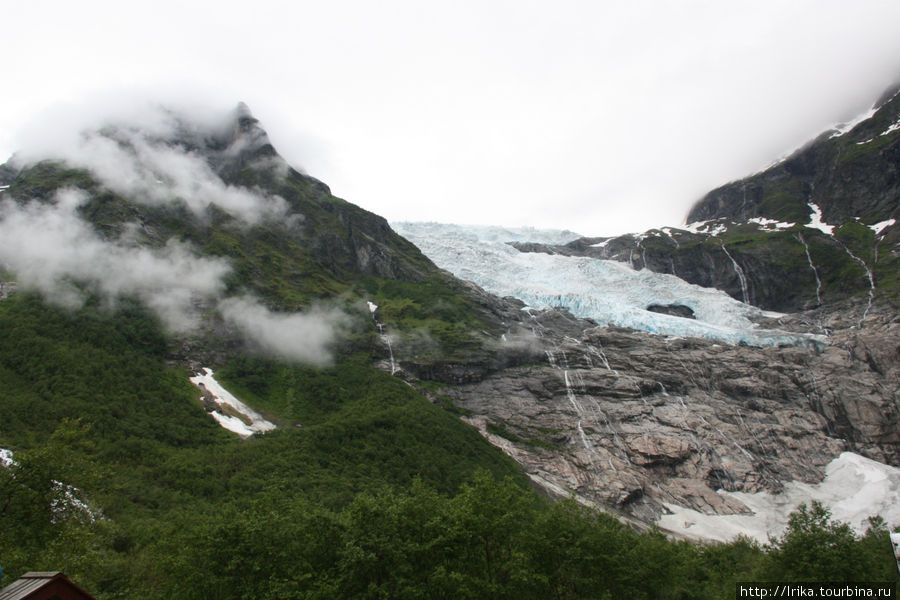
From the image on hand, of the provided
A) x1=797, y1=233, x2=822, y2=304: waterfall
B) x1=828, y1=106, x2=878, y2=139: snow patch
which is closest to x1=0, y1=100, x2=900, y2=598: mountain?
x1=797, y1=233, x2=822, y2=304: waterfall

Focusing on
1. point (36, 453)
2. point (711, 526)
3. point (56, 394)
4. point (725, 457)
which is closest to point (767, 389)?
point (725, 457)

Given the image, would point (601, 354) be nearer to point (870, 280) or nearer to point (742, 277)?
point (870, 280)

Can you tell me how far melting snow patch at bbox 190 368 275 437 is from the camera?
5897 cm

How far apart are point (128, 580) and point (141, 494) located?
16.2 meters

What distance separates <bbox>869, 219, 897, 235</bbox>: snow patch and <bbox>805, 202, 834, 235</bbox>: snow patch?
26.9 feet

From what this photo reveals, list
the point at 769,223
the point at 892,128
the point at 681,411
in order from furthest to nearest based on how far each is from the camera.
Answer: the point at 769,223 < the point at 892,128 < the point at 681,411

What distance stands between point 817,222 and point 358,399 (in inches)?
5194

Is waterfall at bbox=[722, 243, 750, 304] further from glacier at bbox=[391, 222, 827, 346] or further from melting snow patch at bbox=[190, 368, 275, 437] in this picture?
melting snow patch at bbox=[190, 368, 275, 437]

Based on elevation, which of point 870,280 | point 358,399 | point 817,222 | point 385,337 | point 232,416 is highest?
point 817,222

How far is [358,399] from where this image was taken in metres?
69.9

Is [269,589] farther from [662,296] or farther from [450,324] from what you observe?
[662,296]

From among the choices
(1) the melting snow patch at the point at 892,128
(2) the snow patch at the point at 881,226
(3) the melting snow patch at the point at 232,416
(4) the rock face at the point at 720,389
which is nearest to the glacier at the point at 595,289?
(4) the rock face at the point at 720,389

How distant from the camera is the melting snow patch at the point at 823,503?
2101 inches

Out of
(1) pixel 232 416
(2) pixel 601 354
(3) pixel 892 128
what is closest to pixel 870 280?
(3) pixel 892 128
